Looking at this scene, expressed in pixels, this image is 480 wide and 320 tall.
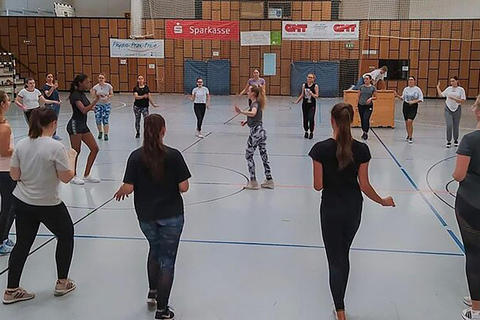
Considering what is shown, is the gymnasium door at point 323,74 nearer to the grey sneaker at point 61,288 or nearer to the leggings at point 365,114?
the leggings at point 365,114

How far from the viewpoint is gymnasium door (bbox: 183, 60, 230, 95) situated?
30.2 meters

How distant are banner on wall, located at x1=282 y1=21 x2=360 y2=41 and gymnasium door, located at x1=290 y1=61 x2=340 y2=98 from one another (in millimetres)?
2277

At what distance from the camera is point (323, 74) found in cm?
2902

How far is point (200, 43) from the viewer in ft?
99.8

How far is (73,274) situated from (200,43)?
26617 mm

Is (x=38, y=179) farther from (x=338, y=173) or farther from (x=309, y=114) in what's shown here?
(x=309, y=114)

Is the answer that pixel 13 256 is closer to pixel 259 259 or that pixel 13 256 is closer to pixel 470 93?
pixel 259 259

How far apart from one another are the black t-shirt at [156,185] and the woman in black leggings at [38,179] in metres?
0.70

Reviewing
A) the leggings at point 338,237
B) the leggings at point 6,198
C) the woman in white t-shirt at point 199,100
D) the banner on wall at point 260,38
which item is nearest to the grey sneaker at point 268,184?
the leggings at point 6,198

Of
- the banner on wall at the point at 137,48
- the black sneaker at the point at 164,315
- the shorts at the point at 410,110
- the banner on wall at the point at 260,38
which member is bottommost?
the black sneaker at the point at 164,315

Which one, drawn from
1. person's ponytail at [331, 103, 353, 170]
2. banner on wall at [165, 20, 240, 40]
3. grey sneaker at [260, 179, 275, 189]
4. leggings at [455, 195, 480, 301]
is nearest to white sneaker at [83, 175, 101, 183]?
grey sneaker at [260, 179, 275, 189]

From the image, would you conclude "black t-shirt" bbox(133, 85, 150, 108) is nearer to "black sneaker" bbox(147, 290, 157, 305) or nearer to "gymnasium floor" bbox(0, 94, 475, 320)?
"gymnasium floor" bbox(0, 94, 475, 320)

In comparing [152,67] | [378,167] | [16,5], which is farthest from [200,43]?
[378,167]

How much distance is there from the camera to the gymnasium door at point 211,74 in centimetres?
3017
